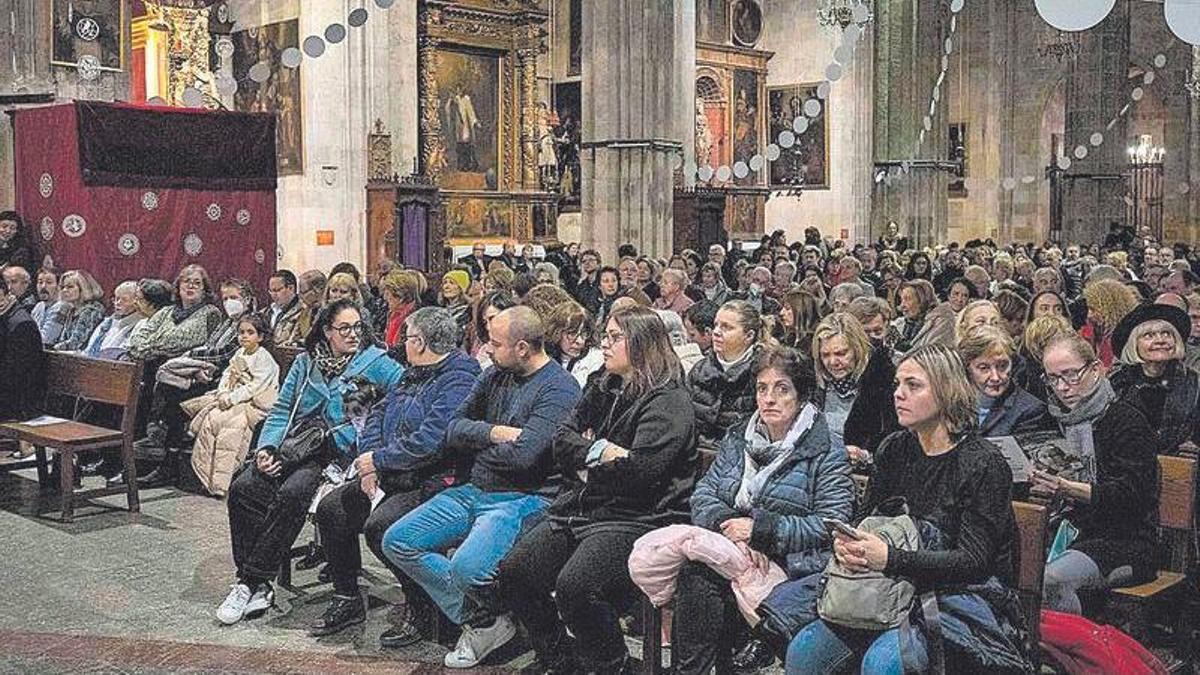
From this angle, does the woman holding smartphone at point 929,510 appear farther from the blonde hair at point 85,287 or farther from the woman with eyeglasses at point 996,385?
the blonde hair at point 85,287

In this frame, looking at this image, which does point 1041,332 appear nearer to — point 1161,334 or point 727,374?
point 1161,334

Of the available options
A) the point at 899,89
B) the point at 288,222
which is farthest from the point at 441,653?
the point at 899,89

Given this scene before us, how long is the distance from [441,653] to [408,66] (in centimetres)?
1463

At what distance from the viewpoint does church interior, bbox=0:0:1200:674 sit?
6.89 metres

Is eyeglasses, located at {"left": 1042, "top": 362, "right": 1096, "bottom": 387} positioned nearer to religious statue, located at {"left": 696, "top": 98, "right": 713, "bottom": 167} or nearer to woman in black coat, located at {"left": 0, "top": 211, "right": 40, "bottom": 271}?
woman in black coat, located at {"left": 0, "top": 211, "right": 40, "bottom": 271}

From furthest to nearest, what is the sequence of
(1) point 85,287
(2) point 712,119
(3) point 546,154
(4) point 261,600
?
(2) point 712,119
(3) point 546,154
(1) point 85,287
(4) point 261,600

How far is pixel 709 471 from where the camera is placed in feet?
16.7

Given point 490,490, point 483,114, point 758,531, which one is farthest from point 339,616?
point 483,114

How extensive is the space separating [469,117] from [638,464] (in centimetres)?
1927

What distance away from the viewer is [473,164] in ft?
78.0

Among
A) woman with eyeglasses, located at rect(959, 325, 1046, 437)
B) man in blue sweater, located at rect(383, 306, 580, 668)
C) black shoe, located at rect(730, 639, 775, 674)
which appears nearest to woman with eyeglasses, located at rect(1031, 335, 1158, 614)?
woman with eyeglasses, located at rect(959, 325, 1046, 437)

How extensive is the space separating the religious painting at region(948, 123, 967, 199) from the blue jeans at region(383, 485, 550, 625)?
28.2 meters

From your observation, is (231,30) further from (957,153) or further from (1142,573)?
(957,153)

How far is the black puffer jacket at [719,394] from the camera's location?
20.4 feet
